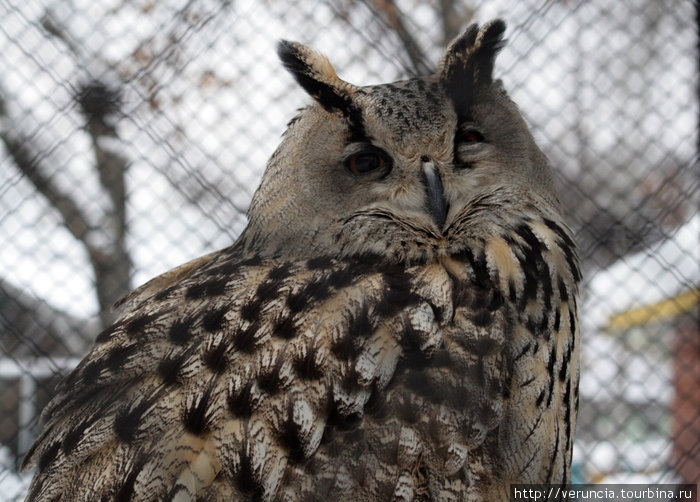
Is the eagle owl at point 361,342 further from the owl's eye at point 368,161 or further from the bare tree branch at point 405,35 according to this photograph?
the bare tree branch at point 405,35

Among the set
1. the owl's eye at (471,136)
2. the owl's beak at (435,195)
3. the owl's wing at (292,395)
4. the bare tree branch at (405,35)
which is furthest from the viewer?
the bare tree branch at (405,35)

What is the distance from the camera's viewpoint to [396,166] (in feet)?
3.42

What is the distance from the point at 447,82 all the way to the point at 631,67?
1479mm

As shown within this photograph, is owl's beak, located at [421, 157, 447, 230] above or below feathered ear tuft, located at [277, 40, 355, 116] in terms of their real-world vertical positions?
below

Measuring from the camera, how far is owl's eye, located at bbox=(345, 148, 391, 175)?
1.05 meters

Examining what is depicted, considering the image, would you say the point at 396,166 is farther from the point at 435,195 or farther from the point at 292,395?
the point at 292,395

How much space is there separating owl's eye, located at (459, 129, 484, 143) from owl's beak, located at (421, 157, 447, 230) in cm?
11

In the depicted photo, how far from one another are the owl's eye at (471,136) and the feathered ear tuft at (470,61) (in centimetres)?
5

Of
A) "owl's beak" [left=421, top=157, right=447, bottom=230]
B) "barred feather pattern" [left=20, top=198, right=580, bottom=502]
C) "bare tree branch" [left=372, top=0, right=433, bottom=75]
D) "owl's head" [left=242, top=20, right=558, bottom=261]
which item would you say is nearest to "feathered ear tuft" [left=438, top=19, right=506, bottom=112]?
"owl's head" [left=242, top=20, right=558, bottom=261]

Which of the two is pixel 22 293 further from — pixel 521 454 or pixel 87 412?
pixel 521 454

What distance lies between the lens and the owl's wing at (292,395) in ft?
2.47

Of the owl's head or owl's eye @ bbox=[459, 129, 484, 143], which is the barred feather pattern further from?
owl's eye @ bbox=[459, 129, 484, 143]

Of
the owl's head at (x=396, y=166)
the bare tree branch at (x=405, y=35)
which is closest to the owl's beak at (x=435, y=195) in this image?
the owl's head at (x=396, y=166)

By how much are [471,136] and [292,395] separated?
1.92 ft
